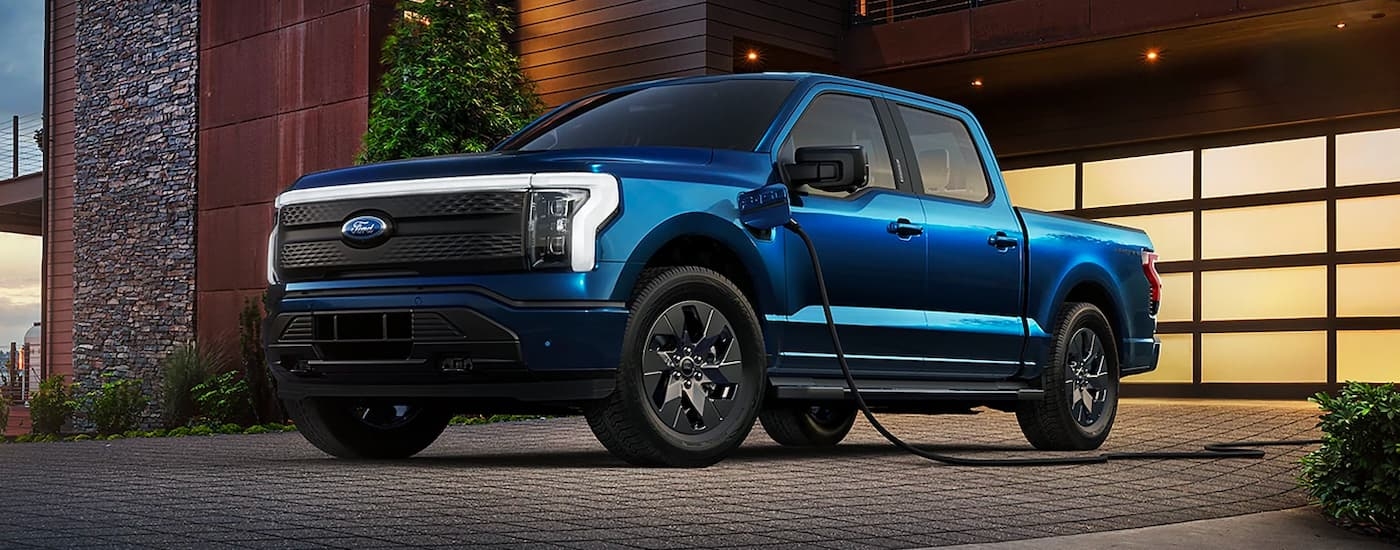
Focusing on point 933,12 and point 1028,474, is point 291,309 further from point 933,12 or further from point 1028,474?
point 933,12

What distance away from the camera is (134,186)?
79.1 feet

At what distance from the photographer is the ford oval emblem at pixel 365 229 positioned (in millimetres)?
6582

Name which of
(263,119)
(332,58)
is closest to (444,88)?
(332,58)

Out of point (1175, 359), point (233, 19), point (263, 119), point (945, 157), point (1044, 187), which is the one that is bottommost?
point (1175, 359)

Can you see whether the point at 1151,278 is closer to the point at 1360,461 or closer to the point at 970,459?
the point at 970,459

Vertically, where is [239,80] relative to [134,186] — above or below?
above

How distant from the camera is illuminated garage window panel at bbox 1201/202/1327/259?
17.2 m

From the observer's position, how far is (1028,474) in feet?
23.5

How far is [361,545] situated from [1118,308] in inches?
243

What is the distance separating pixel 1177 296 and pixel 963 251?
10911 millimetres

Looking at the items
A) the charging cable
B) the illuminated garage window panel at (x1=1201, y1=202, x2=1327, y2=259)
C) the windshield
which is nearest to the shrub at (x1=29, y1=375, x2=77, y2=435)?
the illuminated garage window panel at (x1=1201, y1=202, x2=1327, y2=259)

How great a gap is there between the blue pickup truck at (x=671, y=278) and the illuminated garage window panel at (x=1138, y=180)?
9800 millimetres

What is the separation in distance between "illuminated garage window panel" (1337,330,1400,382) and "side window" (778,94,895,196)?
1019 centimetres

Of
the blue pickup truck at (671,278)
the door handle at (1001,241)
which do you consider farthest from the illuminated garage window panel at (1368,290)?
the door handle at (1001,241)
